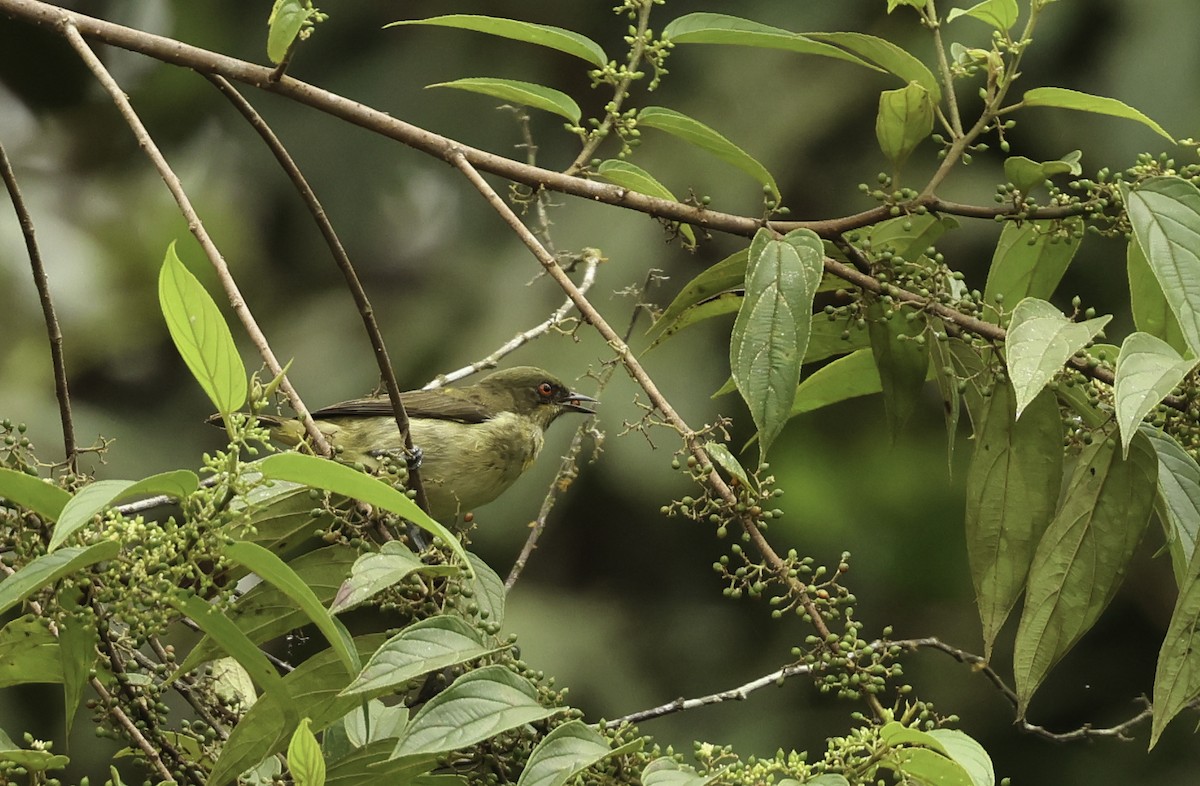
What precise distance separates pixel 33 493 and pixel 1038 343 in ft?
4.48

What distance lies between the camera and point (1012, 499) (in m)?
2.36

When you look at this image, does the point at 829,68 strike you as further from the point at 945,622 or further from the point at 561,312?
the point at 561,312

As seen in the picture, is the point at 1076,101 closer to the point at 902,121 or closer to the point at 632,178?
the point at 902,121

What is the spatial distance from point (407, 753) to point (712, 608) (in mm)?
4642

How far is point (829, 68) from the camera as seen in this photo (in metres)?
6.55

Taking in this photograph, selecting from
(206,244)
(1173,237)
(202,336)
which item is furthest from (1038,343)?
(206,244)

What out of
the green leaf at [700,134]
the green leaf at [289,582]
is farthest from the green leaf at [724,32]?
the green leaf at [289,582]

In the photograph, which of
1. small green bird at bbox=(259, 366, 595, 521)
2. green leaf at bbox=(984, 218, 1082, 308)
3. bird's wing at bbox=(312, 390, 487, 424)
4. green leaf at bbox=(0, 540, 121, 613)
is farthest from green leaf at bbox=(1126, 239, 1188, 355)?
bird's wing at bbox=(312, 390, 487, 424)

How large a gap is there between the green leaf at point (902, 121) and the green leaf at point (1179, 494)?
63 cm

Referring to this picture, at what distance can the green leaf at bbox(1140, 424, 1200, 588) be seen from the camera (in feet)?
7.72

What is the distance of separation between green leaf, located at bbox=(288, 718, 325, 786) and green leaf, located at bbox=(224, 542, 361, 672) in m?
0.15

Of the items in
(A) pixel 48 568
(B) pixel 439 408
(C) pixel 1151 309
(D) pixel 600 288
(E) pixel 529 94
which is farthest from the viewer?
(D) pixel 600 288

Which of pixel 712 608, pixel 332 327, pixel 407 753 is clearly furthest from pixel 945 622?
pixel 407 753

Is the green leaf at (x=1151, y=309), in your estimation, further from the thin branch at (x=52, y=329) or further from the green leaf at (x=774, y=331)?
the thin branch at (x=52, y=329)
